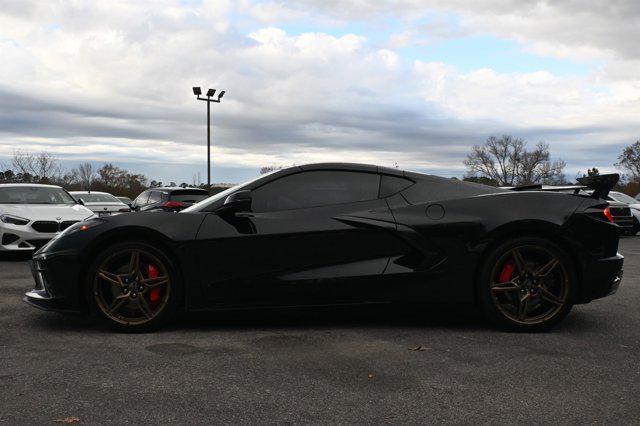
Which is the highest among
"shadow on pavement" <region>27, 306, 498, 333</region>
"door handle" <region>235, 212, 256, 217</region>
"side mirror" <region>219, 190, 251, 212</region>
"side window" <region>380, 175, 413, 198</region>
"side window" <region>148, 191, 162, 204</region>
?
"side window" <region>380, 175, 413, 198</region>

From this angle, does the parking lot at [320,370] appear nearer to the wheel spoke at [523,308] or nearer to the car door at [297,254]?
the wheel spoke at [523,308]

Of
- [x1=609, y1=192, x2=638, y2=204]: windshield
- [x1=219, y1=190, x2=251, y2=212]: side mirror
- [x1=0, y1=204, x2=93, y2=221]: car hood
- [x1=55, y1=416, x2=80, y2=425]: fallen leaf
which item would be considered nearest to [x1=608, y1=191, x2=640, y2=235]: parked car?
[x1=609, y1=192, x2=638, y2=204]: windshield

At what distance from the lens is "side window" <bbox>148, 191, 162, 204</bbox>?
50.3 feet

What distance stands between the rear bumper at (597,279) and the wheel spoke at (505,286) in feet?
1.74

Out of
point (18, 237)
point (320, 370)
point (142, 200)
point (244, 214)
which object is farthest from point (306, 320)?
point (142, 200)

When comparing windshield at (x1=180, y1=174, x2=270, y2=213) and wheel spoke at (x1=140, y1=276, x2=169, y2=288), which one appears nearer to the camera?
wheel spoke at (x1=140, y1=276, x2=169, y2=288)

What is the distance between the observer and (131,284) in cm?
461

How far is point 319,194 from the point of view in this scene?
Answer: 4.81m

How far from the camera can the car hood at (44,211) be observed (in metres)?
10.3

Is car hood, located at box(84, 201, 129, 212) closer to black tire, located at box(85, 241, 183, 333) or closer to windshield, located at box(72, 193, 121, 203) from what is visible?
windshield, located at box(72, 193, 121, 203)

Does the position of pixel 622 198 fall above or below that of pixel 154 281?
above

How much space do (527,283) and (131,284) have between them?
3016mm

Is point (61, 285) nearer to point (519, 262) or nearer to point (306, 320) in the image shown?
point (306, 320)

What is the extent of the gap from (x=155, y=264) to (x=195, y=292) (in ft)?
1.21
